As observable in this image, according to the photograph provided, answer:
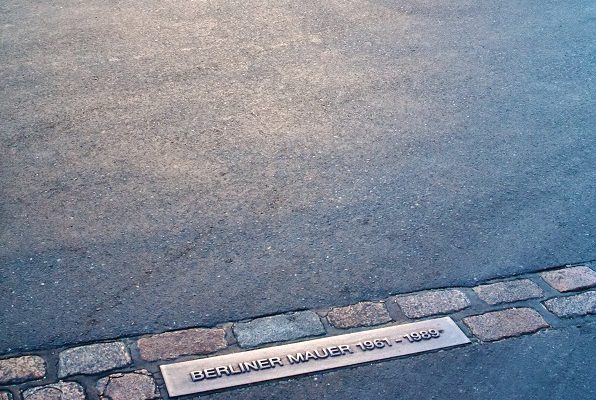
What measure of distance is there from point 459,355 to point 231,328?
1414mm

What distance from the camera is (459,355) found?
507 cm

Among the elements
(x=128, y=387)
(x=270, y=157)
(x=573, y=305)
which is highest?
(x=270, y=157)

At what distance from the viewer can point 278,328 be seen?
509cm

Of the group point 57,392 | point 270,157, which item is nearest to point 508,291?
point 270,157

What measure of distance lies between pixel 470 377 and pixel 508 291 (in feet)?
3.03

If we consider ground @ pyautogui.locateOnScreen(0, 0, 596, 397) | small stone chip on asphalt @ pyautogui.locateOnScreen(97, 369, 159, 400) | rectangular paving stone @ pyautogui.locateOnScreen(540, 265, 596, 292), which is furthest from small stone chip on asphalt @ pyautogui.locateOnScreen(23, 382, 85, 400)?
rectangular paving stone @ pyautogui.locateOnScreen(540, 265, 596, 292)

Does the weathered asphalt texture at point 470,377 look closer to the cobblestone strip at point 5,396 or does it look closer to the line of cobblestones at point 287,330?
the line of cobblestones at point 287,330

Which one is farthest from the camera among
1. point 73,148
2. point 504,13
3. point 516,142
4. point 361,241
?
point 504,13

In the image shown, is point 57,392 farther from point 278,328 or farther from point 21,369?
point 278,328

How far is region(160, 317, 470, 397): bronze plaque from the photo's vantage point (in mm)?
4680

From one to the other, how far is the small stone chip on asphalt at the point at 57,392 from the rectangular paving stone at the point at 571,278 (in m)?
3.24

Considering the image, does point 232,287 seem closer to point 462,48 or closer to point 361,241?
point 361,241

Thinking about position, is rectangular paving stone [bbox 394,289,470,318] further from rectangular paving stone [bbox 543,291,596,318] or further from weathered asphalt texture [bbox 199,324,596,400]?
rectangular paving stone [bbox 543,291,596,318]

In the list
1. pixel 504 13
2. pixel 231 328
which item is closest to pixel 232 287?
pixel 231 328
